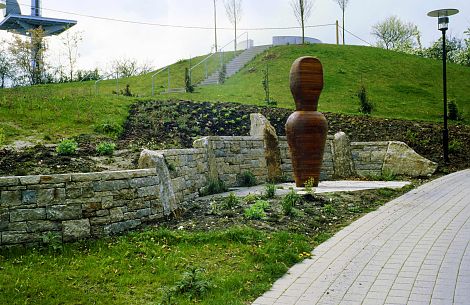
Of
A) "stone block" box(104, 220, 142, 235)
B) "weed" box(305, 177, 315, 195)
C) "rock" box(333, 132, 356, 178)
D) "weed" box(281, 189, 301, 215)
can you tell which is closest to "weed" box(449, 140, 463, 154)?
"rock" box(333, 132, 356, 178)

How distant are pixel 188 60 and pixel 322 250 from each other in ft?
95.5

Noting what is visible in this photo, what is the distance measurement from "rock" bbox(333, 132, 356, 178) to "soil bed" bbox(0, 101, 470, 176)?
167 centimetres

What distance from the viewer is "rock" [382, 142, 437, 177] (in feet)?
40.4

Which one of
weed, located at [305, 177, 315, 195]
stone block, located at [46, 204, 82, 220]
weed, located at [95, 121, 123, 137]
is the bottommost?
weed, located at [305, 177, 315, 195]

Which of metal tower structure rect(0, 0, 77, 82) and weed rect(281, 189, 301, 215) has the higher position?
metal tower structure rect(0, 0, 77, 82)

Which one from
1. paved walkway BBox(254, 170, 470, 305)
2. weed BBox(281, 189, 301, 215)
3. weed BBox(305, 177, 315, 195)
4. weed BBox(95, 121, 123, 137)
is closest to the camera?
paved walkway BBox(254, 170, 470, 305)

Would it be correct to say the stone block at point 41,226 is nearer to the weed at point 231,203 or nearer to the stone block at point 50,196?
the stone block at point 50,196

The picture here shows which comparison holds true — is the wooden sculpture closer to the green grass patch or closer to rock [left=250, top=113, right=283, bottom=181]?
rock [left=250, top=113, right=283, bottom=181]

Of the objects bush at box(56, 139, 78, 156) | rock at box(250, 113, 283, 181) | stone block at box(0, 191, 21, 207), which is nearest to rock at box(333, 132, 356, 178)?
rock at box(250, 113, 283, 181)

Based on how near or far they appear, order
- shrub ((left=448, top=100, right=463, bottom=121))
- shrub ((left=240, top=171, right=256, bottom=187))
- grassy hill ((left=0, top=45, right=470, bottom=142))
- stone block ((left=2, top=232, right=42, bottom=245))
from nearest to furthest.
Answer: stone block ((left=2, top=232, right=42, bottom=245)) < shrub ((left=240, top=171, right=256, bottom=187)) < grassy hill ((left=0, top=45, right=470, bottom=142)) < shrub ((left=448, top=100, right=463, bottom=121))

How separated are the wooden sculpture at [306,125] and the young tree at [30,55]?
19028 millimetres

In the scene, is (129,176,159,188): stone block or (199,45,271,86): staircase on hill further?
(199,45,271,86): staircase on hill

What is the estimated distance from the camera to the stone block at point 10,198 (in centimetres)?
547

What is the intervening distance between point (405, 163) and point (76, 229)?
31.1 ft
